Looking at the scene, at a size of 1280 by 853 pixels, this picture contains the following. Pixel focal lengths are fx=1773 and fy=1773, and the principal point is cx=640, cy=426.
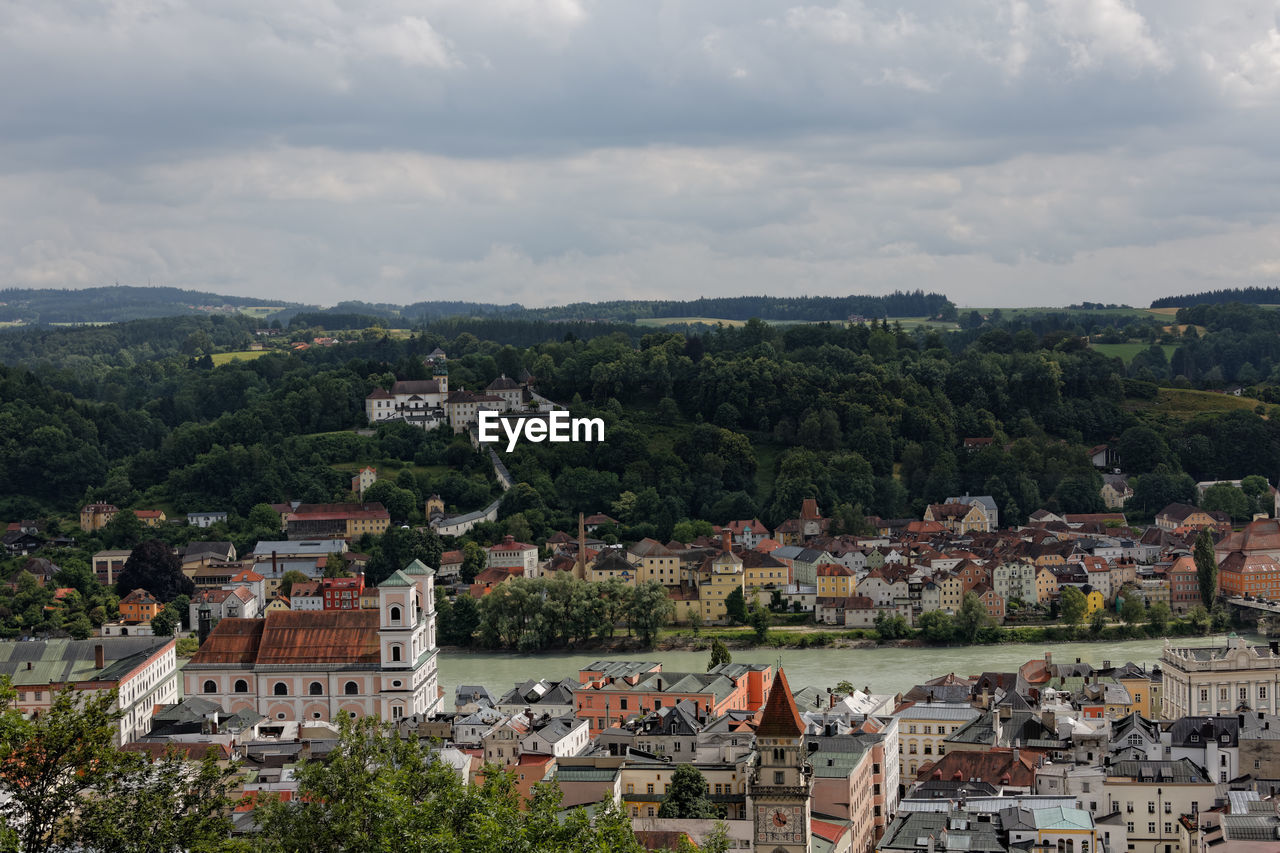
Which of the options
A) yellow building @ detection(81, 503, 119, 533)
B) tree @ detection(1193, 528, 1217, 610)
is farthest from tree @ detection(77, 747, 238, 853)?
yellow building @ detection(81, 503, 119, 533)

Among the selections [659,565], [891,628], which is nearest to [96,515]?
[659,565]

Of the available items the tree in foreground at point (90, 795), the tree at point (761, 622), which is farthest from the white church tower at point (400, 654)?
the tree in foreground at point (90, 795)

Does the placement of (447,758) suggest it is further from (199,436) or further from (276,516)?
→ (199,436)

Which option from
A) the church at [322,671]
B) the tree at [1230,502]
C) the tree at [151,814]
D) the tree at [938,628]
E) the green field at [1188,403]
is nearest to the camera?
the tree at [151,814]

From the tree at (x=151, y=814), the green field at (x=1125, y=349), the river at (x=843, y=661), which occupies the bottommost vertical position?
the river at (x=843, y=661)

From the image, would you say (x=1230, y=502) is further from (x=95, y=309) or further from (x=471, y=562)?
(x=95, y=309)

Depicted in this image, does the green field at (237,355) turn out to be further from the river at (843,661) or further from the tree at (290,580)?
the river at (843,661)

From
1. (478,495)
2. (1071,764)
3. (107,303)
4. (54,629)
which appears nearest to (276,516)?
(478,495)
